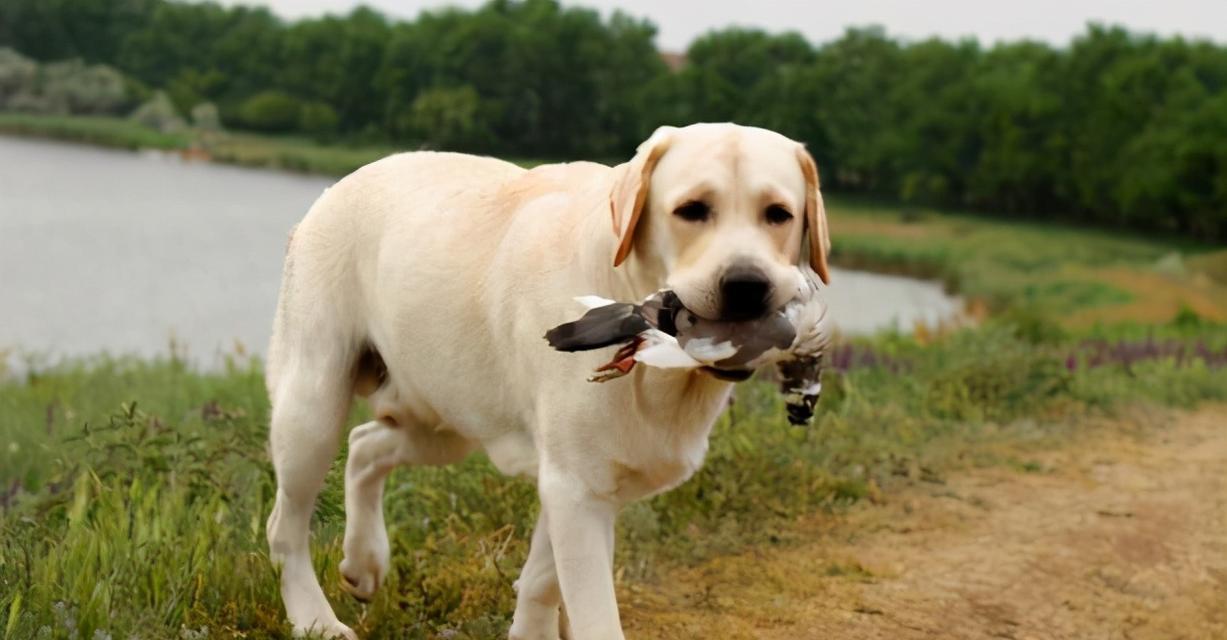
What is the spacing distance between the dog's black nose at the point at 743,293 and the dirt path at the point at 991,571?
6.74 ft

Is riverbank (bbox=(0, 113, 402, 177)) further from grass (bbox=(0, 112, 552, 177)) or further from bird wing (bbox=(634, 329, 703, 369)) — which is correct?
bird wing (bbox=(634, 329, 703, 369))

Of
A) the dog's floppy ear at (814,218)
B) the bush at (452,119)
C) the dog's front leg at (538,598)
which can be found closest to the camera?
the dog's floppy ear at (814,218)

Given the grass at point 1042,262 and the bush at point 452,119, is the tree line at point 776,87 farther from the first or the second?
the bush at point 452,119

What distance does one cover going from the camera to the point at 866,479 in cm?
685

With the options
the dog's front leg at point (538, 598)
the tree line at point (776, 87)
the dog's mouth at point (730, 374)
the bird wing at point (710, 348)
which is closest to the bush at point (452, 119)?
the tree line at point (776, 87)

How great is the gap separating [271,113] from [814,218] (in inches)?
769

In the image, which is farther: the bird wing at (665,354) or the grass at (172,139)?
the grass at (172,139)

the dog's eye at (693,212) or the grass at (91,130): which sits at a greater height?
the dog's eye at (693,212)

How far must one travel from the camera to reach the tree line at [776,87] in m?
19.2

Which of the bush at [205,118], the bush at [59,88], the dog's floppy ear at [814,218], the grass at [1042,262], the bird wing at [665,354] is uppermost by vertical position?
the dog's floppy ear at [814,218]

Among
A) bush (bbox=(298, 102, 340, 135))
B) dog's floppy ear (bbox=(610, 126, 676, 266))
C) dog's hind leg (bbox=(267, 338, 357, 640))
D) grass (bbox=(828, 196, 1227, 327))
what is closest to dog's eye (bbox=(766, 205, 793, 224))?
dog's floppy ear (bbox=(610, 126, 676, 266))

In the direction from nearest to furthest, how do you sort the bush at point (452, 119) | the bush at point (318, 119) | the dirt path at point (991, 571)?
the dirt path at point (991, 571) → the bush at point (452, 119) → the bush at point (318, 119)

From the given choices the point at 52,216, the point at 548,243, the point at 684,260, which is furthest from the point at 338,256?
the point at 52,216

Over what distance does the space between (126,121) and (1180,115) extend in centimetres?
1575
